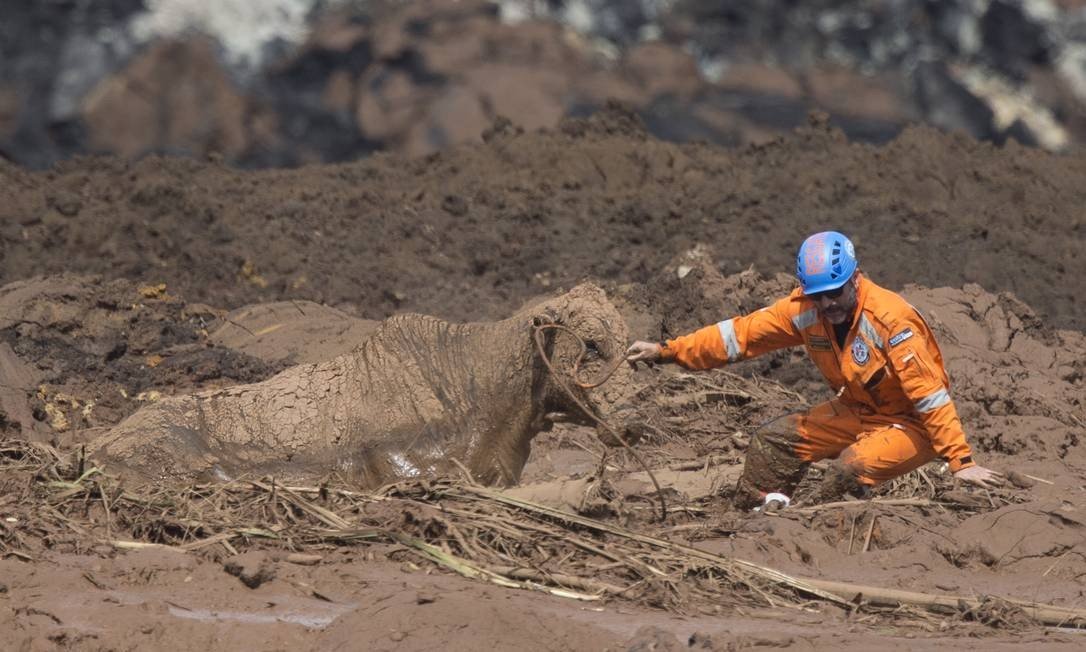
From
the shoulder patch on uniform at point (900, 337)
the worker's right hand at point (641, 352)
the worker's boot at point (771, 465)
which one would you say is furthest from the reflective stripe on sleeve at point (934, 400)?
the worker's right hand at point (641, 352)

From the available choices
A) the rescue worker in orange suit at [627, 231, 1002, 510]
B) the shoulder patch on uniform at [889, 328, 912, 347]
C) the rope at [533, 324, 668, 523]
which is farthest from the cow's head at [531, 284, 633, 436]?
the shoulder patch on uniform at [889, 328, 912, 347]

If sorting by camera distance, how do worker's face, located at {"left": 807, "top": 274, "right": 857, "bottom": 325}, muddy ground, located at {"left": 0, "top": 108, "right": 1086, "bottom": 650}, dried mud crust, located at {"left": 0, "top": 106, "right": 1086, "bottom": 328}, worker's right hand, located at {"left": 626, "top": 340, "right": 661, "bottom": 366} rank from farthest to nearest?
dried mud crust, located at {"left": 0, "top": 106, "right": 1086, "bottom": 328} < worker's right hand, located at {"left": 626, "top": 340, "right": 661, "bottom": 366} < worker's face, located at {"left": 807, "top": 274, "right": 857, "bottom": 325} < muddy ground, located at {"left": 0, "top": 108, "right": 1086, "bottom": 650}

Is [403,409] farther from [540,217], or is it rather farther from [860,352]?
[540,217]

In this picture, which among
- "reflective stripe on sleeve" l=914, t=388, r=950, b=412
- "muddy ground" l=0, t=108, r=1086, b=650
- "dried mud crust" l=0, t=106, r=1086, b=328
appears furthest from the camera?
"dried mud crust" l=0, t=106, r=1086, b=328

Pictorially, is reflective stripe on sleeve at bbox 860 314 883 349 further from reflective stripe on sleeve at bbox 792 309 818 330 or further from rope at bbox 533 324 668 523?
rope at bbox 533 324 668 523

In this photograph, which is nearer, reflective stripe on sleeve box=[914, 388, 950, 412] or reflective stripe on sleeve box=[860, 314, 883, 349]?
reflective stripe on sleeve box=[914, 388, 950, 412]

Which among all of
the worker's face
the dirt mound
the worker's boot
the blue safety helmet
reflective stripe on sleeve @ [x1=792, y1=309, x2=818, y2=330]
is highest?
the blue safety helmet

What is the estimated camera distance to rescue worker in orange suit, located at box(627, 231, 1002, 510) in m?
7.38

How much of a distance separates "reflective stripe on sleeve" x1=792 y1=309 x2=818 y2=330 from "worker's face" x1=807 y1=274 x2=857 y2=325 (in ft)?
0.44

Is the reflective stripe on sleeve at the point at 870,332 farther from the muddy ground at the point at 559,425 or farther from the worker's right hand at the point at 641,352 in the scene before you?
the worker's right hand at the point at 641,352

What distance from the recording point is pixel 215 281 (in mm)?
14484

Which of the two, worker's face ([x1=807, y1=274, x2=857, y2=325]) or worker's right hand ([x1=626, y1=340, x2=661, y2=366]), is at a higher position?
worker's face ([x1=807, y1=274, x2=857, y2=325])

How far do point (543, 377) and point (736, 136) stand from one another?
10356 mm

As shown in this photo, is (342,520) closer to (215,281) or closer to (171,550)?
(171,550)
